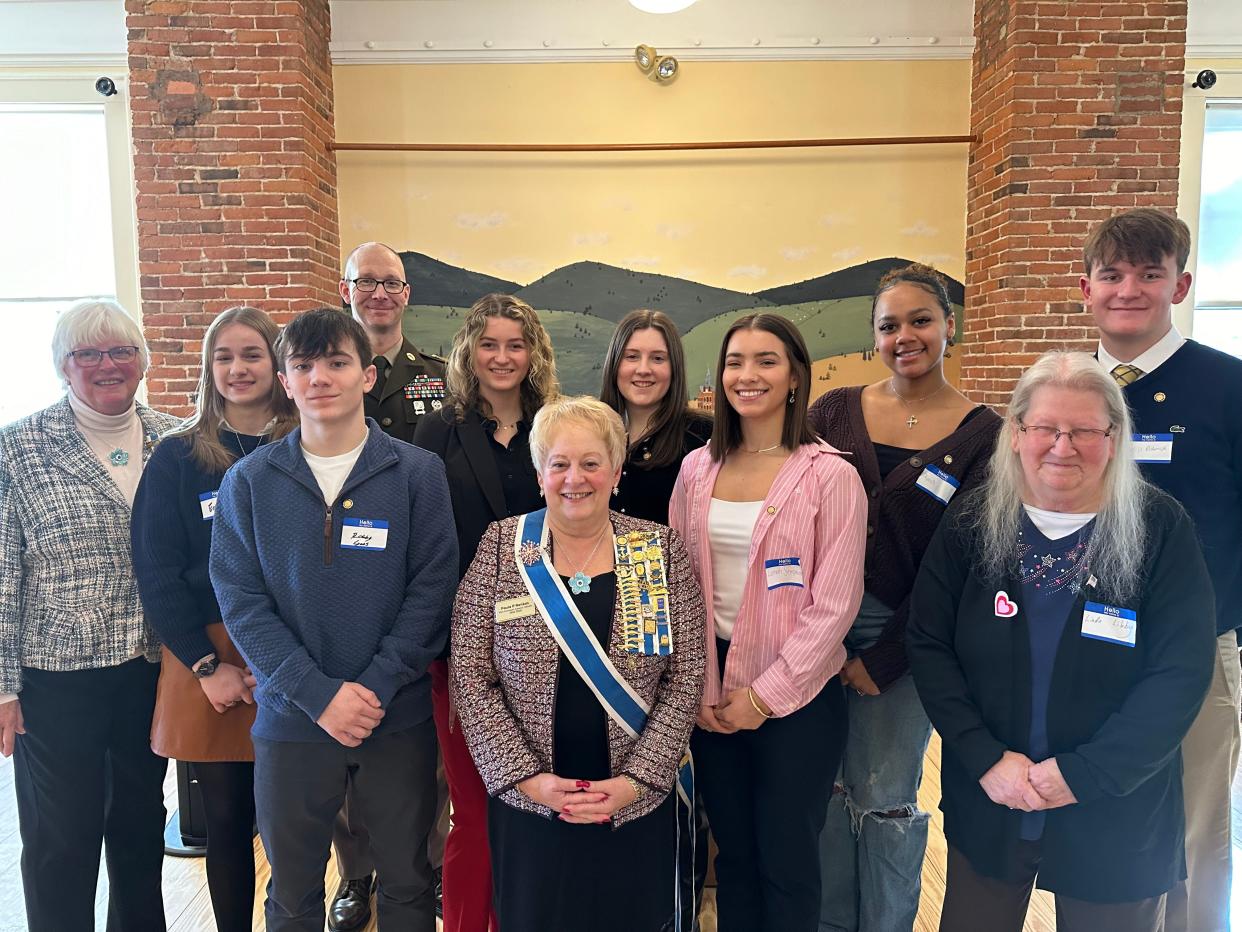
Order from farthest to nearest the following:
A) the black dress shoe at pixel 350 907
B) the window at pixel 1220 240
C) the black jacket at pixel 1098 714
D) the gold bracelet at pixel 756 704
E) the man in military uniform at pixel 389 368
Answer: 1. the window at pixel 1220 240
2. the man in military uniform at pixel 389 368
3. the black dress shoe at pixel 350 907
4. the gold bracelet at pixel 756 704
5. the black jacket at pixel 1098 714

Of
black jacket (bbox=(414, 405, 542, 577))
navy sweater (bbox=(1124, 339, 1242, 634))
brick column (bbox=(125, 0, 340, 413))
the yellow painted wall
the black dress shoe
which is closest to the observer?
navy sweater (bbox=(1124, 339, 1242, 634))

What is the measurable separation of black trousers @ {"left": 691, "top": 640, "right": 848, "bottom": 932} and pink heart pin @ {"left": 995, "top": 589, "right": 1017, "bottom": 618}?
441 millimetres

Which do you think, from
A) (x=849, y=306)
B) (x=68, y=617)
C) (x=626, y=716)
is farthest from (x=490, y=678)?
(x=849, y=306)

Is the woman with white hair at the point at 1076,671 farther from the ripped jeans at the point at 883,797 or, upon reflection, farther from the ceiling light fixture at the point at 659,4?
the ceiling light fixture at the point at 659,4

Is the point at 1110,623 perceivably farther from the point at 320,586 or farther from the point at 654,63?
the point at 654,63

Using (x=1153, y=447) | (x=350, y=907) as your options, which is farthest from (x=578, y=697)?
(x=1153, y=447)

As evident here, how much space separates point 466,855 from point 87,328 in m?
1.69

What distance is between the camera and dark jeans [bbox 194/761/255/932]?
6.64 feet

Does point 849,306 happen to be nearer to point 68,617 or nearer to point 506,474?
point 506,474

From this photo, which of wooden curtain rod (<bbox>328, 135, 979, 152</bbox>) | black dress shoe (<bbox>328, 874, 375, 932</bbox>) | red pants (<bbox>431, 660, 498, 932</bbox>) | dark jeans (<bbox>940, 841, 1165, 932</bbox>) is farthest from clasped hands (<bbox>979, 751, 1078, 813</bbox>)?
wooden curtain rod (<bbox>328, 135, 979, 152</bbox>)

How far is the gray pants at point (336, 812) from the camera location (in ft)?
5.83

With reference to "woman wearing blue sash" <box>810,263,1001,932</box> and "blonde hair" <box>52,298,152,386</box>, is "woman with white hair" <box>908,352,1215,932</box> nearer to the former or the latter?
"woman wearing blue sash" <box>810,263,1001,932</box>

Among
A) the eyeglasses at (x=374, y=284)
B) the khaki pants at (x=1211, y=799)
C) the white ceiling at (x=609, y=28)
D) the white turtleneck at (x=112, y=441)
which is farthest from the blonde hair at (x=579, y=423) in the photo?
the white ceiling at (x=609, y=28)

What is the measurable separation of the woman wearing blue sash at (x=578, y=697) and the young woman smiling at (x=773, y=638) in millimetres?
124
